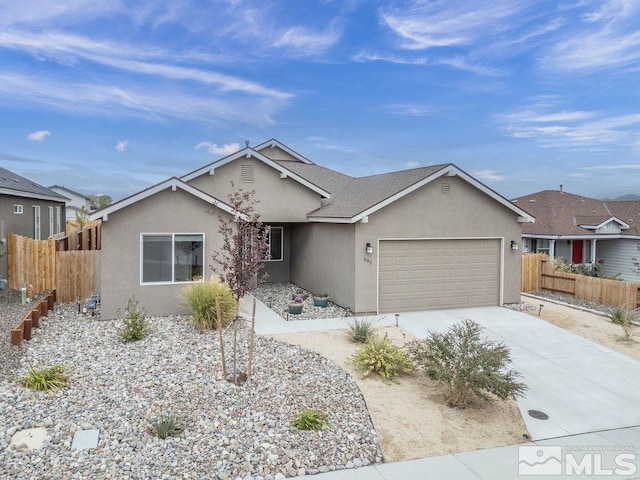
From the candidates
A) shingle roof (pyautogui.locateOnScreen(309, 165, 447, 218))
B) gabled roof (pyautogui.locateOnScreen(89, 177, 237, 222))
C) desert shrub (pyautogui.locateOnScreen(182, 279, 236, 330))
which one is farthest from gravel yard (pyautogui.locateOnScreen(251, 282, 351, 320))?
gabled roof (pyautogui.locateOnScreen(89, 177, 237, 222))

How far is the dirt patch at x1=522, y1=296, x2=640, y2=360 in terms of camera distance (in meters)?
10.6

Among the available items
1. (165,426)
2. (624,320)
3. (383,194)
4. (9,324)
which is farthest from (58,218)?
(624,320)

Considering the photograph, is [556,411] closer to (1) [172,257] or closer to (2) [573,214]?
(1) [172,257]

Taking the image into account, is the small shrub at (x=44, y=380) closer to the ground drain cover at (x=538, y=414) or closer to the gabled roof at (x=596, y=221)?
the ground drain cover at (x=538, y=414)

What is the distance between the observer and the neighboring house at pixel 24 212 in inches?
655

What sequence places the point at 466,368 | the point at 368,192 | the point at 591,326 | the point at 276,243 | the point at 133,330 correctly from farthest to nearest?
the point at 276,243, the point at 368,192, the point at 591,326, the point at 133,330, the point at 466,368

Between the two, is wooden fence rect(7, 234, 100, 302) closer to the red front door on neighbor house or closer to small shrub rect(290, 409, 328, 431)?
small shrub rect(290, 409, 328, 431)

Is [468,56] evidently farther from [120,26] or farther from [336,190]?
[120,26]

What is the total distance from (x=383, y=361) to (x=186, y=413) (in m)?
3.51

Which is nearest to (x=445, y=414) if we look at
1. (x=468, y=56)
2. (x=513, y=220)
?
(x=513, y=220)

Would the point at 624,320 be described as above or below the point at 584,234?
below

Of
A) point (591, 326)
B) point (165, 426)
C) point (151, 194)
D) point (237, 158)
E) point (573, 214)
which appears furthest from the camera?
point (573, 214)

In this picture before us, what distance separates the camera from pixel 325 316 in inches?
499

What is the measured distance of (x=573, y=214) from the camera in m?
24.8
